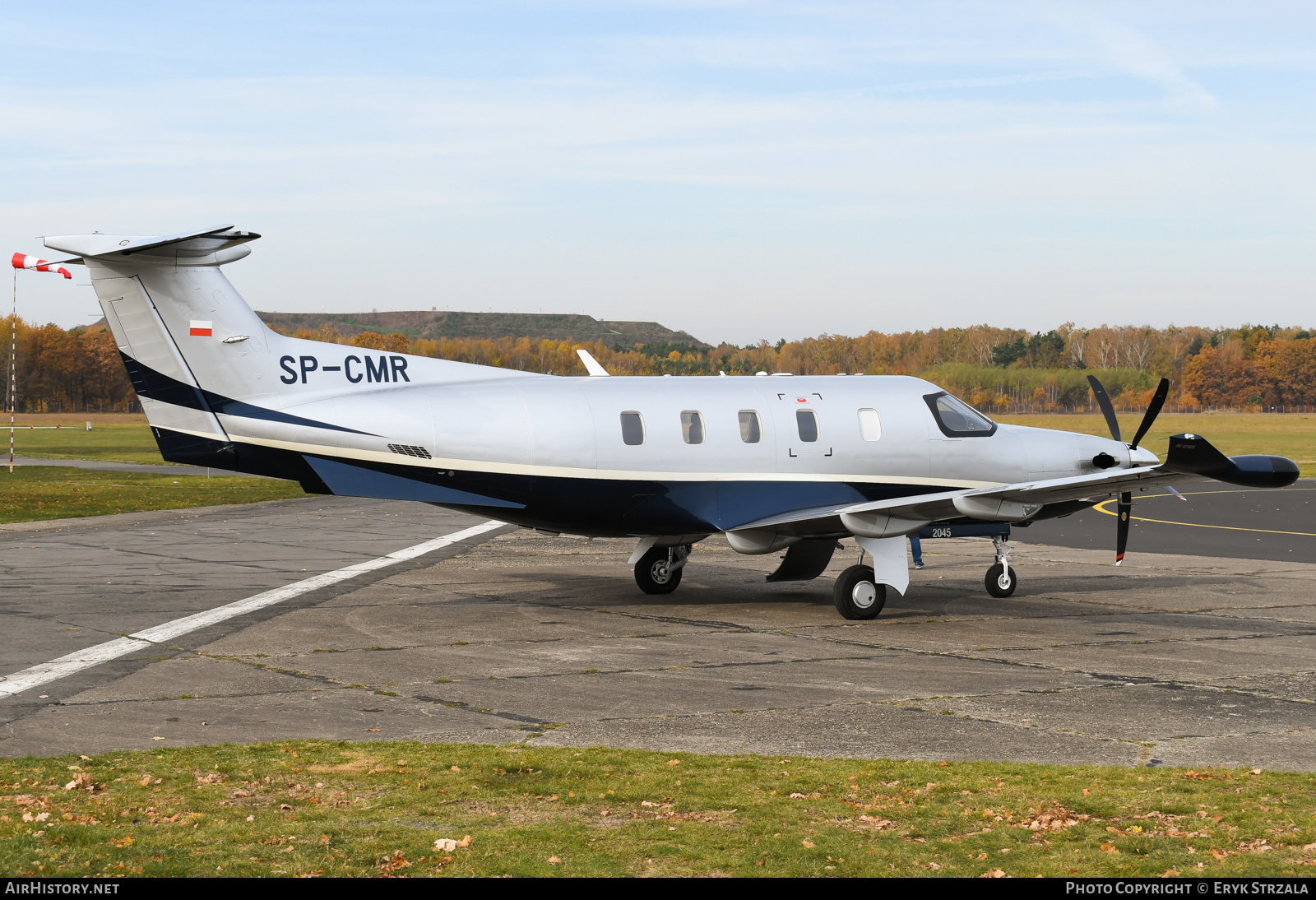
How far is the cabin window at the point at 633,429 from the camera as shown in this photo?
16750 mm

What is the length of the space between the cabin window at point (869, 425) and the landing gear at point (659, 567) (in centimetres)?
326

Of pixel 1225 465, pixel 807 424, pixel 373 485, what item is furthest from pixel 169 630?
pixel 1225 465

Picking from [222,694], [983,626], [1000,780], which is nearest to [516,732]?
[222,694]

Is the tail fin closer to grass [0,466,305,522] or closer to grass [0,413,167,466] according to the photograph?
grass [0,466,305,522]

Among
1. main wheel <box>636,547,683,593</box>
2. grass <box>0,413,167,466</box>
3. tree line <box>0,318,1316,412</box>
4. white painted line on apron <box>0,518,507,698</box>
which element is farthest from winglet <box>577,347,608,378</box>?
tree line <box>0,318,1316,412</box>

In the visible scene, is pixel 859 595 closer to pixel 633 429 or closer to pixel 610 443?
pixel 633 429

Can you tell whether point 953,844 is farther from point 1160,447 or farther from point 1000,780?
point 1160,447

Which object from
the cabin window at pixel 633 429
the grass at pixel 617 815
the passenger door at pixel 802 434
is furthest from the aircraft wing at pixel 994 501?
the grass at pixel 617 815

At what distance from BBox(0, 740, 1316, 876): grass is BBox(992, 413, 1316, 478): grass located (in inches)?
1886

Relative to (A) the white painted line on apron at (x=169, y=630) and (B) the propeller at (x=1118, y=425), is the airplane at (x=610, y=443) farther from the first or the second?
(A) the white painted line on apron at (x=169, y=630)

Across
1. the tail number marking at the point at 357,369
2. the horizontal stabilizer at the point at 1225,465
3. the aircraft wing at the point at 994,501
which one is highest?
the tail number marking at the point at 357,369

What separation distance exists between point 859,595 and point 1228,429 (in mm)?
111481

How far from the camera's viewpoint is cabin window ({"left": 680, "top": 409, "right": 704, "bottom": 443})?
17062 mm

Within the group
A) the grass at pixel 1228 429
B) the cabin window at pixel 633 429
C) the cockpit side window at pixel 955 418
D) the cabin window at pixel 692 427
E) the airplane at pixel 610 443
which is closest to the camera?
the airplane at pixel 610 443
